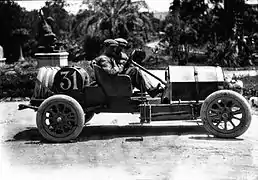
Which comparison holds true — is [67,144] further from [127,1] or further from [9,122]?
[127,1]

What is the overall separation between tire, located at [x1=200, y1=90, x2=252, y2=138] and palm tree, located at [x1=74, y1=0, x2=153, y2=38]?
23.7 m

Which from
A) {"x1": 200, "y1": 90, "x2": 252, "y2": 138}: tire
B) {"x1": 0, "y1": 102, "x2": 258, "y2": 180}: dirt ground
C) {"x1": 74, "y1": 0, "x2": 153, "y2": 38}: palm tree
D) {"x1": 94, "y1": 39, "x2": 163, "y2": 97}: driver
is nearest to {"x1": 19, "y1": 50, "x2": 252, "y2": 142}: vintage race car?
{"x1": 200, "y1": 90, "x2": 252, "y2": 138}: tire

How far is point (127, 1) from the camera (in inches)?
1235

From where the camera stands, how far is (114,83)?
755 cm

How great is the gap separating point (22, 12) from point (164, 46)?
19584mm

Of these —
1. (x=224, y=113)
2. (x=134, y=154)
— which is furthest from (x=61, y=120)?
(x=224, y=113)

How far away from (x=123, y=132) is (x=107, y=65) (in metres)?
1.43

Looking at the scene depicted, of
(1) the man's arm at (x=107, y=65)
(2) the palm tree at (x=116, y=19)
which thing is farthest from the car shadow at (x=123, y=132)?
(2) the palm tree at (x=116, y=19)

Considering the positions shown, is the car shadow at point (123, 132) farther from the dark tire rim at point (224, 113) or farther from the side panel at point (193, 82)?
the side panel at point (193, 82)

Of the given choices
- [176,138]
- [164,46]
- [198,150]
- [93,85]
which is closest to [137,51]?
[93,85]

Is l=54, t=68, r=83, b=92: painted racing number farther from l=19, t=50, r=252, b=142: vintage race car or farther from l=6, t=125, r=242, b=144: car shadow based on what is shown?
l=6, t=125, r=242, b=144: car shadow

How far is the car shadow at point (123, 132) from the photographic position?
774cm

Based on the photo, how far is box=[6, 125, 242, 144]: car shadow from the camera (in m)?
7.74

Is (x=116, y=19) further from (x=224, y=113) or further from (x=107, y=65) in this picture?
(x=224, y=113)
